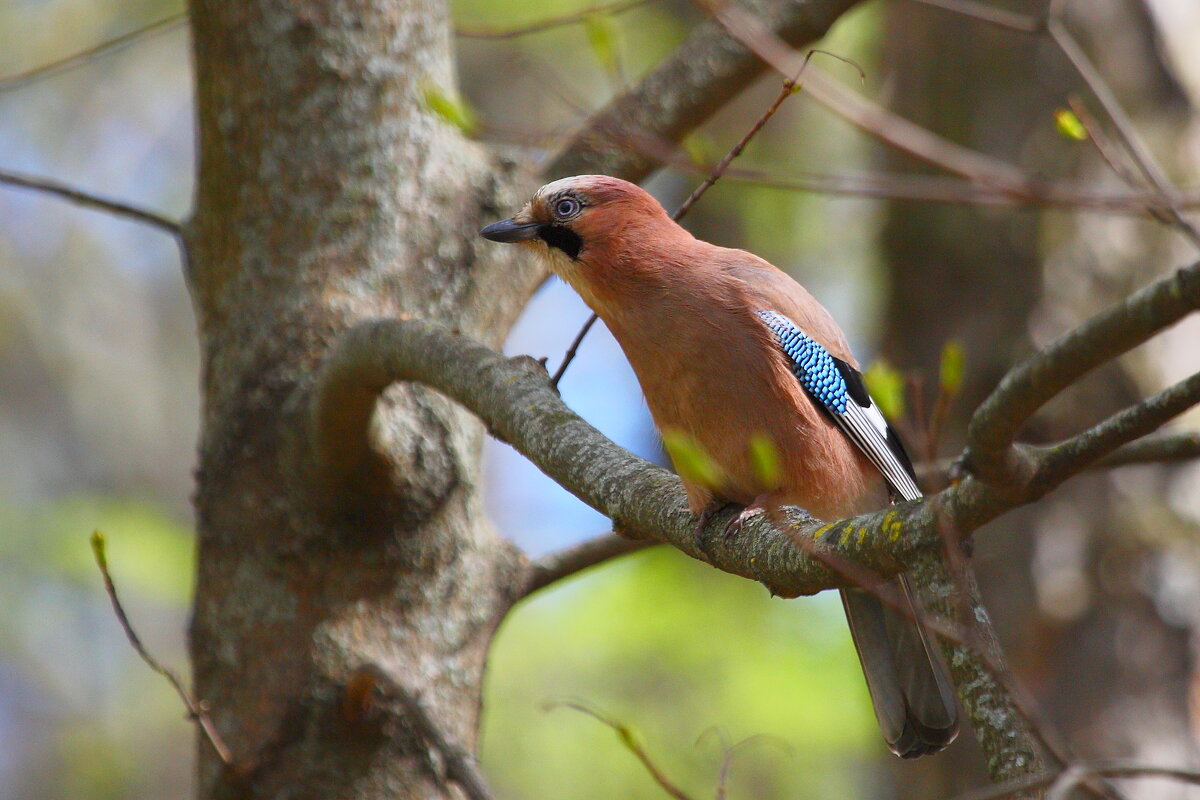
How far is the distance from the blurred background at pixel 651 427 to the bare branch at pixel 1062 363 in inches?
8.3

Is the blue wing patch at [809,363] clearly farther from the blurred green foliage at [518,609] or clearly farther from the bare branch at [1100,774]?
the blurred green foliage at [518,609]

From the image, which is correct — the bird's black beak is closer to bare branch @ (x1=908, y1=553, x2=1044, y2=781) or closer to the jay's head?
the jay's head

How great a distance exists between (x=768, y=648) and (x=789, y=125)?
3497mm

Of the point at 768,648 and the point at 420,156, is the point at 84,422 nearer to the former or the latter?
the point at 768,648

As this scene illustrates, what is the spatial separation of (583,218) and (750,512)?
3.68ft

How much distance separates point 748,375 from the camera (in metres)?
2.96

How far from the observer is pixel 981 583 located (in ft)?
14.3

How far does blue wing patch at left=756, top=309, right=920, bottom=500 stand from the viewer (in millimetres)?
3045

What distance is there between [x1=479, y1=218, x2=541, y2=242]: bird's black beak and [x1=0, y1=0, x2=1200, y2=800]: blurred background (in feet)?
1.06

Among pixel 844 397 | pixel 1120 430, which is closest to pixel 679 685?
pixel 844 397

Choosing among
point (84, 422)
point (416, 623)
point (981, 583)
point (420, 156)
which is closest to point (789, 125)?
point (981, 583)

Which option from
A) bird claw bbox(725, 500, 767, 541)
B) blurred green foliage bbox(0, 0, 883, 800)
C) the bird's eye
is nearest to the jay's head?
the bird's eye

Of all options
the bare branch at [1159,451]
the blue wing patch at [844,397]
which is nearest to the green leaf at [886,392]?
the bare branch at [1159,451]

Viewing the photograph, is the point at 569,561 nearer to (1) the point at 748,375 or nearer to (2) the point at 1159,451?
(1) the point at 748,375
